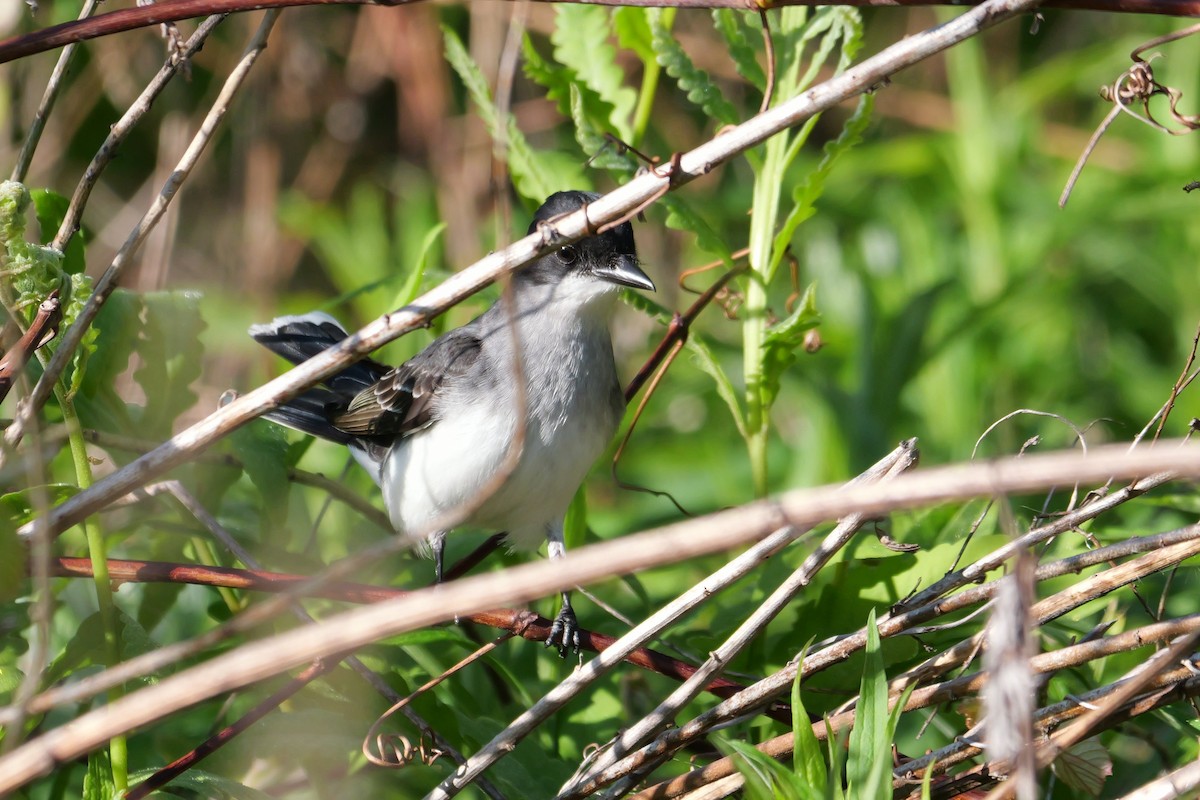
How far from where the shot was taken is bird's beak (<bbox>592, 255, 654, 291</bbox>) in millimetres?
3318

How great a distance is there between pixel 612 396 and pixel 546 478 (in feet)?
1.22

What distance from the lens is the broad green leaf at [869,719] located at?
7.14 ft

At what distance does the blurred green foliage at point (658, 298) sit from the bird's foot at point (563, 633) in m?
0.13

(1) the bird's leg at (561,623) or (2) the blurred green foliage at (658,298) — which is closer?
(2) the blurred green foliage at (658,298)

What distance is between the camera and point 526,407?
3.38 m

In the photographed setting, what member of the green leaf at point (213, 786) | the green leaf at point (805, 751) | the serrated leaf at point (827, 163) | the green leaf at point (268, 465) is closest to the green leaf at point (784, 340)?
the serrated leaf at point (827, 163)

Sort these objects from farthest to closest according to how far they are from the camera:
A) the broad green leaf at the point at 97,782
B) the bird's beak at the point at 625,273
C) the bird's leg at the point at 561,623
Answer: the bird's beak at the point at 625,273 → the bird's leg at the point at 561,623 → the broad green leaf at the point at 97,782

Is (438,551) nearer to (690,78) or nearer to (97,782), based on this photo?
(97,782)

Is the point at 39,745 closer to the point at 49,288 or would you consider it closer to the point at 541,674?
the point at 49,288

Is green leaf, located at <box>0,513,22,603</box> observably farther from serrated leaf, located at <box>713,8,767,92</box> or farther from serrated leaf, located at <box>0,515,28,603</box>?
serrated leaf, located at <box>713,8,767,92</box>

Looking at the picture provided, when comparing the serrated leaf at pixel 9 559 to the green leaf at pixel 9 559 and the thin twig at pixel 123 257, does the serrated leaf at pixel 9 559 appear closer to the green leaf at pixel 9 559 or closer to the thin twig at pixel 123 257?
the green leaf at pixel 9 559

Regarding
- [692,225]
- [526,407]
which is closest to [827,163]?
[692,225]

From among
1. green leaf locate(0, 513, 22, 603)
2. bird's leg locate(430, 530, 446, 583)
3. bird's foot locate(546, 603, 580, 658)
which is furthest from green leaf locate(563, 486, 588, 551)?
green leaf locate(0, 513, 22, 603)

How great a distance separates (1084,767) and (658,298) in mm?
4892
